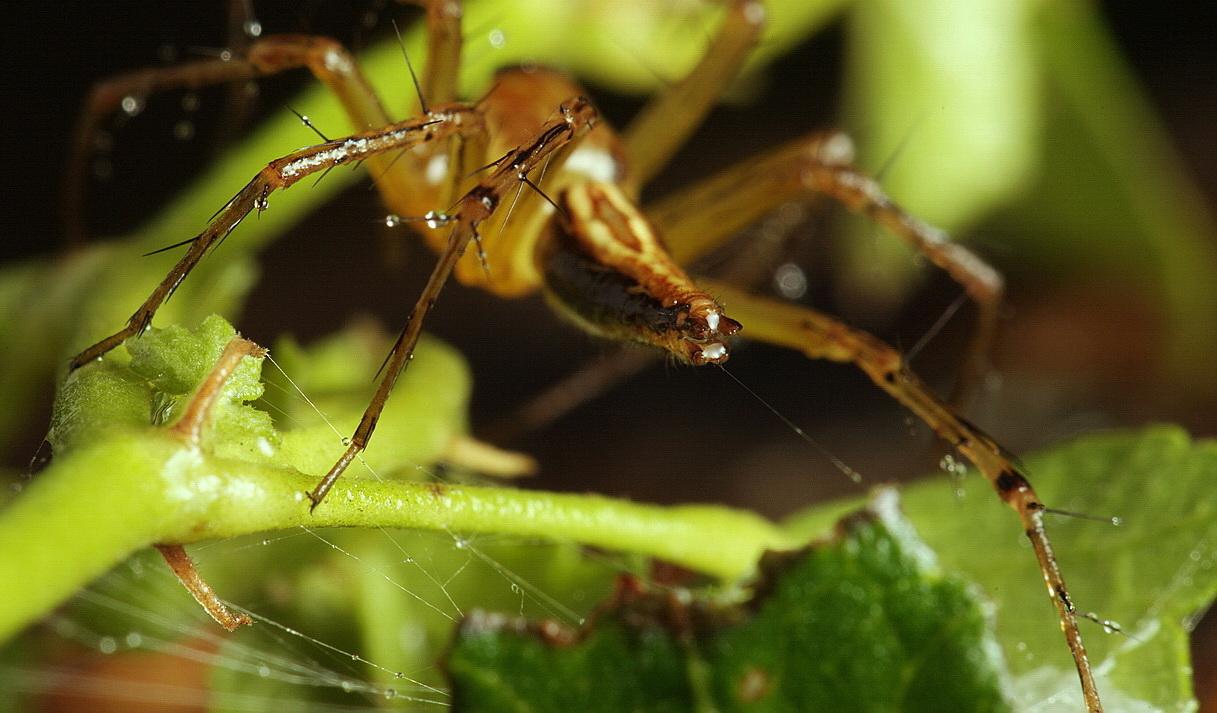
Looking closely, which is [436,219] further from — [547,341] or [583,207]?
[547,341]

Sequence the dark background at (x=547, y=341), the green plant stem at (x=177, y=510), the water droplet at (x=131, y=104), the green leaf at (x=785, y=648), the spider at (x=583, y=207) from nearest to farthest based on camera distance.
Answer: the green plant stem at (x=177, y=510), the green leaf at (x=785, y=648), the spider at (x=583, y=207), the water droplet at (x=131, y=104), the dark background at (x=547, y=341)

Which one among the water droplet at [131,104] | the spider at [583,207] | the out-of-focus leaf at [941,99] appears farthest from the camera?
the out-of-focus leaf at [941,99]

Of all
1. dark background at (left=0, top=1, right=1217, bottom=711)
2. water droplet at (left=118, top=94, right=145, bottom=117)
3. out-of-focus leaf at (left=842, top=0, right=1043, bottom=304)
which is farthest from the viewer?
out-of-focus leaf at (left=842, top=0, right=1043, bottom=304)

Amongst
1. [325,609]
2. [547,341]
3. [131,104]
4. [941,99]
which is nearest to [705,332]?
[325,609]

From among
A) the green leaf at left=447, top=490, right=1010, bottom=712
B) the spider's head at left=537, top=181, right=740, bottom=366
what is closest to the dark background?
the spider's head at left=537, top=181, right=740, bottom=366

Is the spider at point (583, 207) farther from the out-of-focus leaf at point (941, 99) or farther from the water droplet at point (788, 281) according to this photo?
the out-of-focus leaf at point (941, 99)

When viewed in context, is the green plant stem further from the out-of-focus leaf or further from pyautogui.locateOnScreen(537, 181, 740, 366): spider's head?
the out-of-focus leaf

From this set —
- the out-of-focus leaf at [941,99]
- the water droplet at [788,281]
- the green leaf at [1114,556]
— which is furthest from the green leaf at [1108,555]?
the out-of-focus leaf at [941,99]
